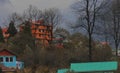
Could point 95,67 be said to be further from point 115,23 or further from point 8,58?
point 8,58

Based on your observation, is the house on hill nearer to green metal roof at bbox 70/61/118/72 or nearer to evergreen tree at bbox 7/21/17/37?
evergreen tree at bbox 7/21/17/37

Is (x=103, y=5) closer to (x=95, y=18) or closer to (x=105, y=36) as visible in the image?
(x=95, y=18)

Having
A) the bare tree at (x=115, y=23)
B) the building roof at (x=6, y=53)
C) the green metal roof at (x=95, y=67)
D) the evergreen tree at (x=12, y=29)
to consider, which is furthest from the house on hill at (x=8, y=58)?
the green metal roof at (x=95, y=67)

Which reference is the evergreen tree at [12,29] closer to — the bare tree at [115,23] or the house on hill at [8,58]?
the house on hill at [8,58]

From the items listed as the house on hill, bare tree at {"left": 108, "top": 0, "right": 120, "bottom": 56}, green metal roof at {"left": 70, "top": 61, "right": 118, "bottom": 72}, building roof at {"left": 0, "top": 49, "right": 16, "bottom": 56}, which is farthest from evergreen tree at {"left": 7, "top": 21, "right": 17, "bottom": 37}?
green metal roof at {"left": 70, "top": 61, "right": 118, "bottom": 72}

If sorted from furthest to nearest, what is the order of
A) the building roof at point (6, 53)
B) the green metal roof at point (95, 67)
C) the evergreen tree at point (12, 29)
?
the evergreen tree at point (12, 29) → the building roof at point (6, 53) → the green metal roof at point (95, 67)

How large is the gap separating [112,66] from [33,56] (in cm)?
2264

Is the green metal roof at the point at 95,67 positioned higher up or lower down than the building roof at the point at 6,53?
higher up

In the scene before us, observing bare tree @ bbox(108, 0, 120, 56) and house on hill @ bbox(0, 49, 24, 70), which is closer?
bare tree @ bbox(108, 0, 120, 56)

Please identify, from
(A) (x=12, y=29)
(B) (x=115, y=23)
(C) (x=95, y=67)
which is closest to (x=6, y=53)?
(A) (x=12, y=29)

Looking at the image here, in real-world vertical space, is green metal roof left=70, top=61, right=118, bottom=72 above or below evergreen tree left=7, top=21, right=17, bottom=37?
below

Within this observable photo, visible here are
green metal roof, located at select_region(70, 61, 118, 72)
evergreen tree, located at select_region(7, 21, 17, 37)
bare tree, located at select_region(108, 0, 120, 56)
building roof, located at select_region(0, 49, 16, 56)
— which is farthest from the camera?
evergreen tree, located at select_region(7, 21, 17, 37)

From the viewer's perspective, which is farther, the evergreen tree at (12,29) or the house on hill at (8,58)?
the evergreen tree at (12,29)

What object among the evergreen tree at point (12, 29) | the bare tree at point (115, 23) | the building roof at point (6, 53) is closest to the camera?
the bare tree at point (115, 23)
